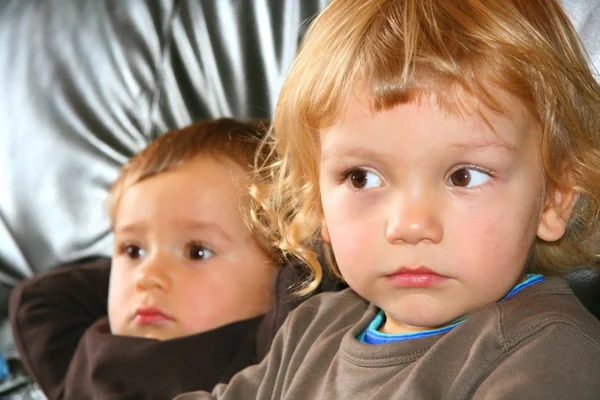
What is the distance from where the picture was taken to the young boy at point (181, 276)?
1474mm

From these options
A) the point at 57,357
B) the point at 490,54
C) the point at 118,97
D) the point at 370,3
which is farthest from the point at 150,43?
the point at 490,54

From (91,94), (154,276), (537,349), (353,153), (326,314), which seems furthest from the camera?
(91,94)

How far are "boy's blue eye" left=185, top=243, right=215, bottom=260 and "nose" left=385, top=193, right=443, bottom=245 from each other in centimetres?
56

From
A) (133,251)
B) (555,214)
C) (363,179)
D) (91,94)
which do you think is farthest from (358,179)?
(91,94)

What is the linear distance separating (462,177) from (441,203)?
1.3 inches

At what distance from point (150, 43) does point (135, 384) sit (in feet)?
2.19

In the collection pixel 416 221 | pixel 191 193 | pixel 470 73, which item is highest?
pixel 470 73

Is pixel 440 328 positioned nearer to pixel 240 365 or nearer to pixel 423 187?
pixel 423 187

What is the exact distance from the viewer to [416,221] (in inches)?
39.1

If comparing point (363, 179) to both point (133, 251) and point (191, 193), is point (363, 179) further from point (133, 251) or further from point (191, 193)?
point (133, 251)

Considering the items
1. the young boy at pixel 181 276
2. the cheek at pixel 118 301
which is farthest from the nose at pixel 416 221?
the cheek at pixel 118 301

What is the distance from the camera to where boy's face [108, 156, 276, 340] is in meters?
1.49

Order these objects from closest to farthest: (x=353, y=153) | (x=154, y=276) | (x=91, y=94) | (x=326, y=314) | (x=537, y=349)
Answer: (x=537, y=349)
(x=353, y=153)
(x=326, y=314)
(x=154, y=276)
(x=91, y=94)

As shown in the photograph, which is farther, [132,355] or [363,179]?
[132,355]
